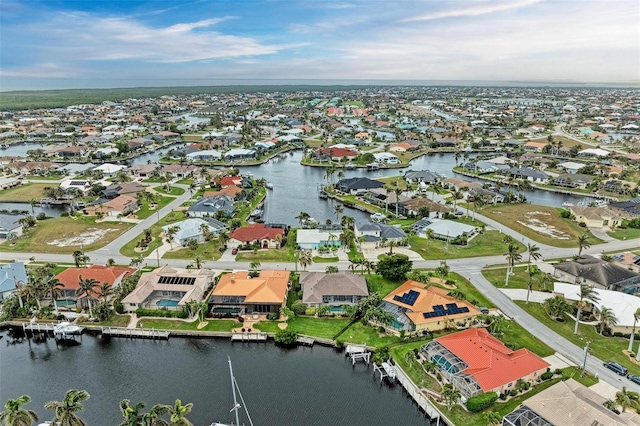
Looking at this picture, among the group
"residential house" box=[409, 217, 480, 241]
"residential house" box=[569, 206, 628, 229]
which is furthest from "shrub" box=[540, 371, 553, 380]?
"residential house" box=[569, 206, 628, 229]

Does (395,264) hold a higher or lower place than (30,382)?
higher

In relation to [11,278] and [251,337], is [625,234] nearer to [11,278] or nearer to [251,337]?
[251,337]

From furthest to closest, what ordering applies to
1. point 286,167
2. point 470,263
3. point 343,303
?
point 286,167 → point 470,263 → point 343,303

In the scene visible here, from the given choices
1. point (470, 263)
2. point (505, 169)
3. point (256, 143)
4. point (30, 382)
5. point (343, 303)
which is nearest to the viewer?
point (30, 382)

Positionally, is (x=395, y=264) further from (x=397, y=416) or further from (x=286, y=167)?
(x=286, y=167)

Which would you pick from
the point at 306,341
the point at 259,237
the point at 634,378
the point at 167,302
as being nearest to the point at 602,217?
the point at 634,378

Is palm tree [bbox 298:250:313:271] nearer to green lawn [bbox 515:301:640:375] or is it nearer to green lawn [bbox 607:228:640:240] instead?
green lawn [bbox 515:301:640:375]

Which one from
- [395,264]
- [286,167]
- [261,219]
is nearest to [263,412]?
[395,264]
